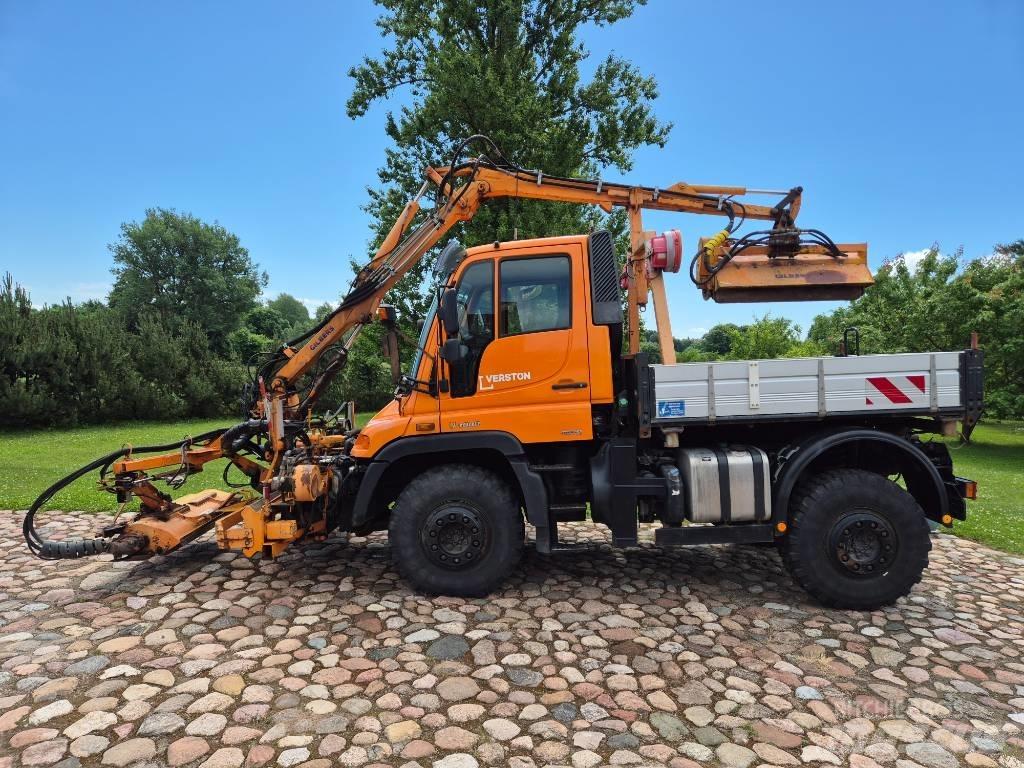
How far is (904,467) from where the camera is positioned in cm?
490

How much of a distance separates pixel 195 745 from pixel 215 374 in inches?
1128

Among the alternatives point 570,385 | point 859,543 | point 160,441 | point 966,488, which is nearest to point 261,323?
point 160,441

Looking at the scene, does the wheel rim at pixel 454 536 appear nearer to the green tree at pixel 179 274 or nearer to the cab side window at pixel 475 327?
the cab side window at pixel 475 327

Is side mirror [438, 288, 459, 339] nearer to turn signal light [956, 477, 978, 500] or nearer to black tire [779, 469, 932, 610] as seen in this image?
black tire [779, 469, 932, 610]

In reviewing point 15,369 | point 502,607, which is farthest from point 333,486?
point 15,369

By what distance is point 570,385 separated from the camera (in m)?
4.84

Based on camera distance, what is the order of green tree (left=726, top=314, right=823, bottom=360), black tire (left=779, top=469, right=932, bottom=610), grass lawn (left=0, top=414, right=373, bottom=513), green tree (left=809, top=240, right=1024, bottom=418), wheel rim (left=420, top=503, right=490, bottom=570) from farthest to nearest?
green tree (left=726, top=314, right=823, bottom=360), green tree (left=809, top=240, right=1024, bottom=418), grass lawn (left=0, top=414, right=373, bottom=513), wheel rim (left=420, top=503, right=490, bottom=570), black tire (left=779, top=469, right=932, bottom=610)

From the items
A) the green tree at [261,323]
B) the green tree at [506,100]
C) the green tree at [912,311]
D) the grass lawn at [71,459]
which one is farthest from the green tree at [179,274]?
the green tree at [912,311]

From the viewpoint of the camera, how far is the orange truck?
4586mm

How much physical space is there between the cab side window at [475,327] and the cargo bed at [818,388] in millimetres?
1415

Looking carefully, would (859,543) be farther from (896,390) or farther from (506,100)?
(506,100)

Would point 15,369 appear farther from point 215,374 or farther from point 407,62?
point 407,62

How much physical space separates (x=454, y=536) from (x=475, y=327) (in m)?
1.77

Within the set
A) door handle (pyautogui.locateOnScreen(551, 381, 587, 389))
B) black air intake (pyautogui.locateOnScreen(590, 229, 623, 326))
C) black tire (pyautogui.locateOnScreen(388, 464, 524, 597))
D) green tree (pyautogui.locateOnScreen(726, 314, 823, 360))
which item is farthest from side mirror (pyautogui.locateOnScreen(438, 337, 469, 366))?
green tree (pyautogui.locateOnScreen(726, 314, 823, 360))
